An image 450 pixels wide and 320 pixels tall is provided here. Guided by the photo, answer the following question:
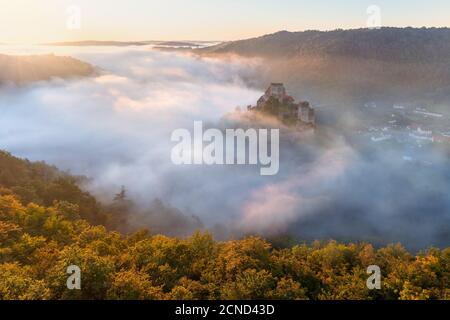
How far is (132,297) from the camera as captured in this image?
30.7 metres

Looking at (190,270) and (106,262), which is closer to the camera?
(106,262)

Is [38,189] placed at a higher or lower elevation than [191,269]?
higher

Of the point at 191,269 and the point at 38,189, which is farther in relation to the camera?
the point at 38,189

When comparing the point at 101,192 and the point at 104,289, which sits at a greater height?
the point at 104,289

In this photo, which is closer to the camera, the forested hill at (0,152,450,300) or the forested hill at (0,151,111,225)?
the forested hill at (0,152,450,300)

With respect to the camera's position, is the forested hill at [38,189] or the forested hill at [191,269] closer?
the forested hill at [191,269]

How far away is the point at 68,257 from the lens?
33.6 meters

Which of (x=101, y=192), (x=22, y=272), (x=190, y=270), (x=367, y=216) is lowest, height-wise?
(x=367, y=216)

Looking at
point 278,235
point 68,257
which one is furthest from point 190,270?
point 278,235
